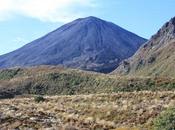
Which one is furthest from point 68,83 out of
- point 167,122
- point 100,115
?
point 167,122

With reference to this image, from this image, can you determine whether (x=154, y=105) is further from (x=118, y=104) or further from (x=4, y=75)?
(x=4, y=75)

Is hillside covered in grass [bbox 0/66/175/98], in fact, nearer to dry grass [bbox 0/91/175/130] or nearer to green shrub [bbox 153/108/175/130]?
dry grass [bbox 0/91/175/130]

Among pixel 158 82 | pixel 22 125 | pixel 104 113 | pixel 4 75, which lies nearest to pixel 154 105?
pixel 104 113

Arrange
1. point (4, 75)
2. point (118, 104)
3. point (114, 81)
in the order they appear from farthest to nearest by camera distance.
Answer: point (4, 75) < point (114, 81) < point (118, 104)

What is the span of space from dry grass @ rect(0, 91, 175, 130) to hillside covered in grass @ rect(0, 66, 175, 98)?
36.9m

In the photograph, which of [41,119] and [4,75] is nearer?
[41,119]

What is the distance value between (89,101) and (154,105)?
1186 centimetres

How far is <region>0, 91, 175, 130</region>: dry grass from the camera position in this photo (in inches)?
1240

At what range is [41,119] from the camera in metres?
33.8

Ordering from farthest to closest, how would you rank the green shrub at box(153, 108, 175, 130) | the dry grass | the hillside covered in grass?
the hillside covered in grass → the dry grass → the green shrub at box(153, 108, 175, 130)

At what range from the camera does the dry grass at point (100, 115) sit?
103ft

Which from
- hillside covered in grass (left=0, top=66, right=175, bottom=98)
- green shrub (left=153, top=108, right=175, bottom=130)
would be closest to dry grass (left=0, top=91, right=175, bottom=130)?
green shrub (left=153, top=108, right=175, bottom=130)

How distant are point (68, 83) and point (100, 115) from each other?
68135mm

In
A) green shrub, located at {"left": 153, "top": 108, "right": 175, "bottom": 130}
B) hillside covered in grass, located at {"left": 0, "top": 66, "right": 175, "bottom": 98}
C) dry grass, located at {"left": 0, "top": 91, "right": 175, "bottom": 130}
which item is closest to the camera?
green shrub, located at {"left": 153, "top": 108, "right": 175, "bottom": 130}
